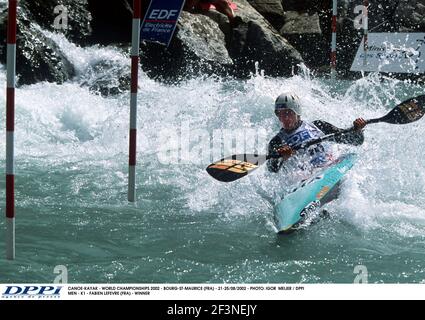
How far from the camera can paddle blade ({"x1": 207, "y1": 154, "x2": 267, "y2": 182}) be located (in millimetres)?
5219

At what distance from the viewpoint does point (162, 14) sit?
11477 millimetres

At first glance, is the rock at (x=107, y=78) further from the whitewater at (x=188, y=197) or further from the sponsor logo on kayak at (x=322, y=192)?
the sponsor logo on kayak at (x=322, y=192)

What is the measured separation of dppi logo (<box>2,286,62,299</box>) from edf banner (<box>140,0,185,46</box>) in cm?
824

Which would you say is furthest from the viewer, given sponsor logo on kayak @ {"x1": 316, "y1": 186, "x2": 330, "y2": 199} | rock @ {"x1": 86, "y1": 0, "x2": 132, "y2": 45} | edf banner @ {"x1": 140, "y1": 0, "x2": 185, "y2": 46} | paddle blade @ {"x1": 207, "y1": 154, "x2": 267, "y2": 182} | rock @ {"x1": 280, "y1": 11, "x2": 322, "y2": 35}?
rock @ {"x1": 280, "y1": 11, "x2": 322, "y2": 35}

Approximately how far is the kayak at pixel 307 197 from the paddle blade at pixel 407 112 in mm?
935

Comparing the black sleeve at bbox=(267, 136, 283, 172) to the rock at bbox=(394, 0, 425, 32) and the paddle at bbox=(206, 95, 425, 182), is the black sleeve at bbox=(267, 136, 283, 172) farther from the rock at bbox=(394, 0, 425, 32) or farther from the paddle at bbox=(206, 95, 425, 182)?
the rock at bbox=(394, 0, 425, 32)

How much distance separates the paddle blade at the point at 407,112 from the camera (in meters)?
6.09

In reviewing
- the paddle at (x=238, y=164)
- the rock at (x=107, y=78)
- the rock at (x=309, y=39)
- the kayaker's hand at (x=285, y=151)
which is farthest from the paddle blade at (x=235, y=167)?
the rock at (x=309, y=39)

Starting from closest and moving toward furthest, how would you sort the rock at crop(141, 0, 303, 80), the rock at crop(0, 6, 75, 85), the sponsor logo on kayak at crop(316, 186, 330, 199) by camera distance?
the sponsor logo on kayak at crop(316, 186, 330, 199) < the rock at crop(0, 6, 75, 85) < the rock at crop(141, 0, 303, 80)

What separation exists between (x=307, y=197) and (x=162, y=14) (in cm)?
719

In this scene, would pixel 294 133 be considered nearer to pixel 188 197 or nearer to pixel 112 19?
pixel 188 197

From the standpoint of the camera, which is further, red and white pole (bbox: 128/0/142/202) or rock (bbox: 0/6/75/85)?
rock (bbox: 0/6/75/85)

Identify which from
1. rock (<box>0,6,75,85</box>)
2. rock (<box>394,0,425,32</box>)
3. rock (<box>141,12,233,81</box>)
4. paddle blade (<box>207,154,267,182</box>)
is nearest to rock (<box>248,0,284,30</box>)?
rock (<box>394,0,425,32</box>)

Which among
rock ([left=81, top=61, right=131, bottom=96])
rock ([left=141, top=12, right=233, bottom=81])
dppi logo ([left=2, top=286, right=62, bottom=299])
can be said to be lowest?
dppi logo ([left=2, top=286, right=62, bottom=299])
